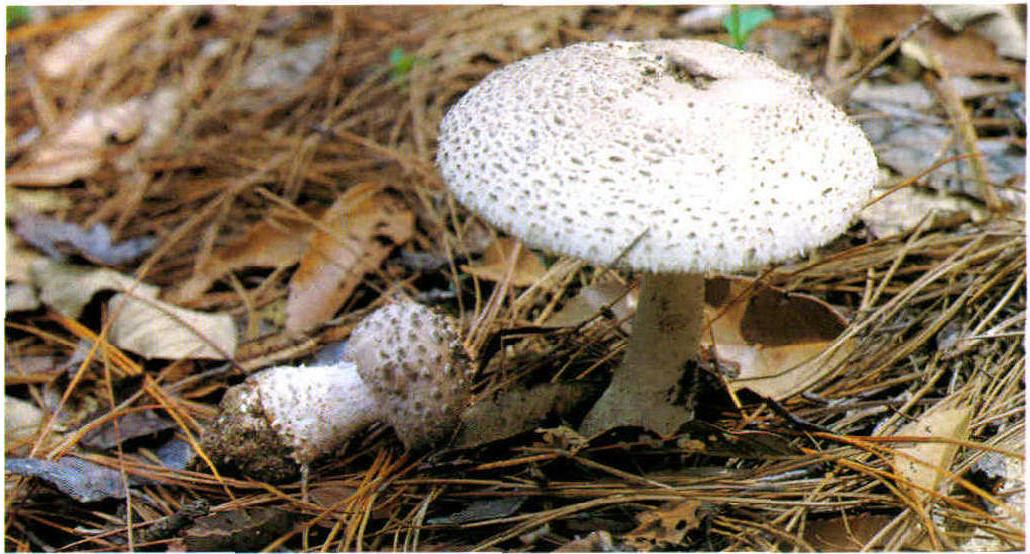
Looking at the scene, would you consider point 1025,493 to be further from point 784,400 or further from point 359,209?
point 359,209

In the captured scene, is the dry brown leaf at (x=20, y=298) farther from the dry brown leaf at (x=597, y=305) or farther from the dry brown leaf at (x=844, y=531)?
the dry brown leaf at (x=844, y=531)

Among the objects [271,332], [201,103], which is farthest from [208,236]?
[201,103]

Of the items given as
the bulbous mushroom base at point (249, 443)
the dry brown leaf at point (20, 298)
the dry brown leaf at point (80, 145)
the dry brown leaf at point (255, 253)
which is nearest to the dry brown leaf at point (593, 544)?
the bulbous mushroom base at point (249, 443)

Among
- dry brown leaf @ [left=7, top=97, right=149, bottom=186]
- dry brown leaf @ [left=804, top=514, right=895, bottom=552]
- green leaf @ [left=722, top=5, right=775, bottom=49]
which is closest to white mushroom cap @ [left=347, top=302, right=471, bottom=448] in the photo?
dry brown leaf @ [left=804, top=514, right=895, bottom=552]

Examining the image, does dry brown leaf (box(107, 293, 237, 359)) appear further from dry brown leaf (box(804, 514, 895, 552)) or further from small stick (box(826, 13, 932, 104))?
small stick (box(826, 13, 932, 104))

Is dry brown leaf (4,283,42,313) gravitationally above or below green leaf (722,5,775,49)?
below

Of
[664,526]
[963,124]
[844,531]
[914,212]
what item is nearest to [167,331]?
[664,526]
